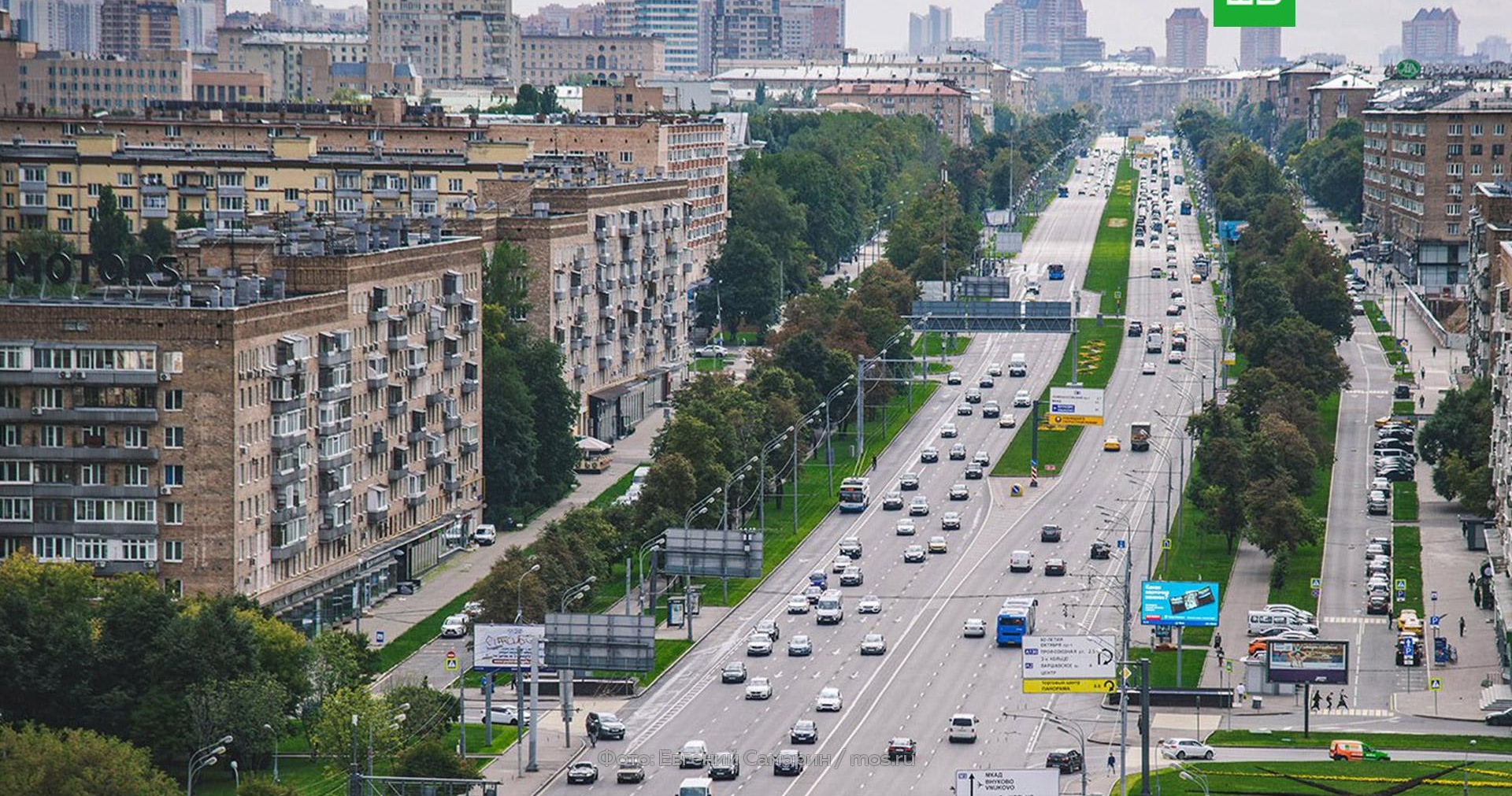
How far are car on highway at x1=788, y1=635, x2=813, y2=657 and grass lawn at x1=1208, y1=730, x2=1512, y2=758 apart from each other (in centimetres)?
1881

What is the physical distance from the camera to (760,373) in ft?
509

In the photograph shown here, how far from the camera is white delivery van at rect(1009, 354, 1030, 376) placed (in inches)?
7421

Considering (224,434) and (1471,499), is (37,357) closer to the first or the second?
(224,434)

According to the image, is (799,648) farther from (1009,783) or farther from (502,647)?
(1009,783)

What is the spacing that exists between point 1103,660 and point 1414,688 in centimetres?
1908

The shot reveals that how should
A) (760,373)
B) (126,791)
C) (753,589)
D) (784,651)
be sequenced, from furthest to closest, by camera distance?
(760,373) < (753,589) < (784,651) < (126,791)

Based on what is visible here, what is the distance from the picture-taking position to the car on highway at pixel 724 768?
89.7 m

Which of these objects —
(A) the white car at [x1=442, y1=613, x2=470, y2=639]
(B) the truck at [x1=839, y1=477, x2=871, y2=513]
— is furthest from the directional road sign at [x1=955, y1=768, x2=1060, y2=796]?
(B) the truck at [x1=839, y1=477, x2=871, y2=513]

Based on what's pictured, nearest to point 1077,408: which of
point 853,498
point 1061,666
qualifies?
point 853,498

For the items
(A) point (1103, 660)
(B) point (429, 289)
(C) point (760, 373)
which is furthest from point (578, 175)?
(A) point (1103, 660)

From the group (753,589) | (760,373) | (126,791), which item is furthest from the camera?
(760,373)

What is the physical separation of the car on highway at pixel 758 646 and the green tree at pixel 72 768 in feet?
109

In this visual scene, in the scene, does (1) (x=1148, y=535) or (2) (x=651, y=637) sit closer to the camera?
(2) (x=651, y=637)

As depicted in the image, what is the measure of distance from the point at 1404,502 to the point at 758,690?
5128 centimetres
